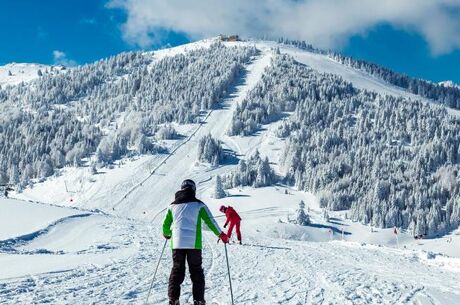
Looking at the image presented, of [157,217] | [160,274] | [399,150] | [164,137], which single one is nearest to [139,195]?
[157,217]

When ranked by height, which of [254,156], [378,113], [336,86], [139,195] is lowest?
[139,195]

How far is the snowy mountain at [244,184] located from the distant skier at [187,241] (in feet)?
5.74

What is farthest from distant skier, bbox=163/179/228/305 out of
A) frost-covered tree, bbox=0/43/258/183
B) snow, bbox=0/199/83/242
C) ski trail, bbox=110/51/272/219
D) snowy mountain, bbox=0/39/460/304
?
frost-covered tree, bbox=0/43/258/183

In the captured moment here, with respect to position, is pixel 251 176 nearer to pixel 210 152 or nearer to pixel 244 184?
pixel 244 184

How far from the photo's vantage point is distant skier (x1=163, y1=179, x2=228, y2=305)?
911 centimetres

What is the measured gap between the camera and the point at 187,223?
30.3 ft

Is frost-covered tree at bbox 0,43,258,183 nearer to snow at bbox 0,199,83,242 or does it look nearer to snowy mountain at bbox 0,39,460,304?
snowy mountain at bbox 0,39,460,304

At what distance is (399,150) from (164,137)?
58.5 metres

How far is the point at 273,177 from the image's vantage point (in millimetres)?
107562

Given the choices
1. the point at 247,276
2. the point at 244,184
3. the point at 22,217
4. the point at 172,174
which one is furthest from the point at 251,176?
the point at 247,276

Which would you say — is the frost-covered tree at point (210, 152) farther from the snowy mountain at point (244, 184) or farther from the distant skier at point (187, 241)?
the distant skier at point (187, 241)

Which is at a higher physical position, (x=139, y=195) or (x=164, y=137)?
(x=164, y=137)

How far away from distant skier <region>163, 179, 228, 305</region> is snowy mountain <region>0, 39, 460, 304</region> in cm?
175

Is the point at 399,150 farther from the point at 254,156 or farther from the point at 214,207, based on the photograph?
the point at 214,207
